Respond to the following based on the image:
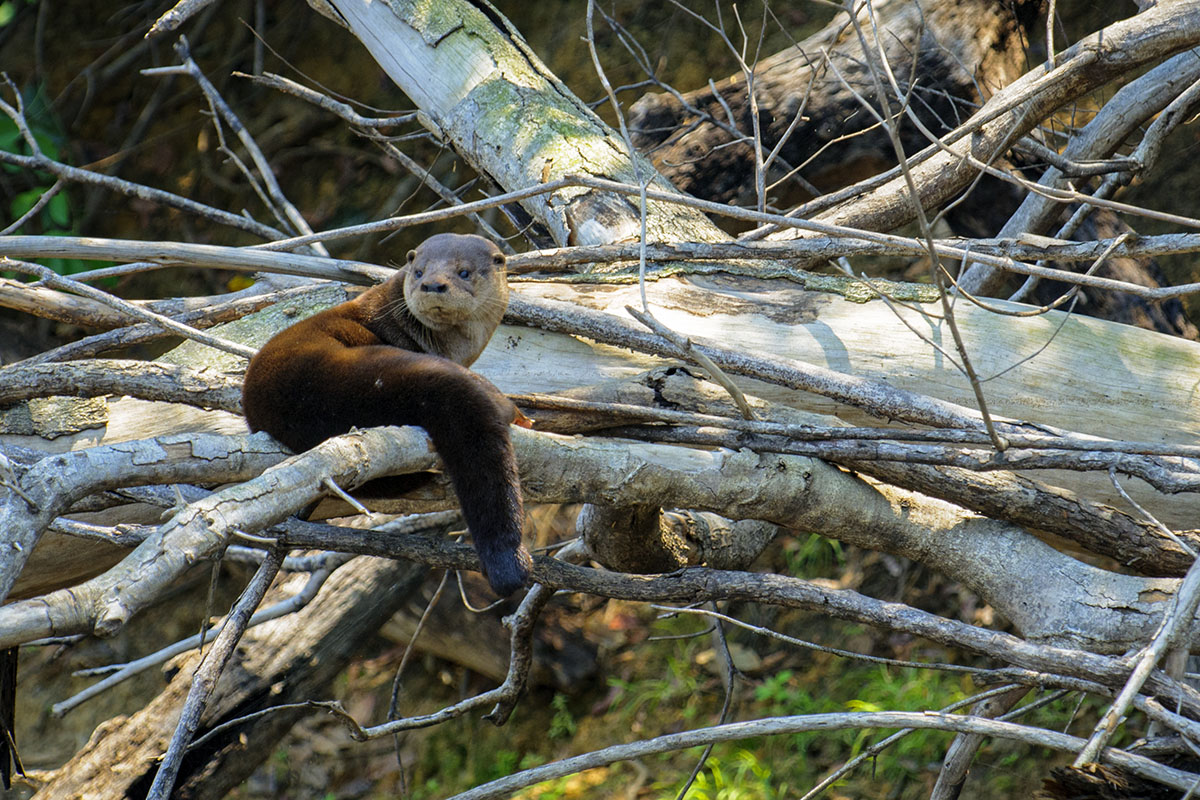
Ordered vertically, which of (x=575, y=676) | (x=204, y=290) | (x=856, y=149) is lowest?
(x=575, y=676)

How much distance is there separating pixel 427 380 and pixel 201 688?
3.11 feet

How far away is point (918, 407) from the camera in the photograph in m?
2.91

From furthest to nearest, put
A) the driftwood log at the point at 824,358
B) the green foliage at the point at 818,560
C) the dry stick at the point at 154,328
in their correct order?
the green foliage at the point at 818,560 → the dry stick at the point at 154,328 → the driftwood log at the point at 824,358

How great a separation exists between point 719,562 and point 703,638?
2.30 m

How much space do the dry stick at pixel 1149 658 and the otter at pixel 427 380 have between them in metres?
1.20

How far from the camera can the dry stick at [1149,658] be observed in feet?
5.89

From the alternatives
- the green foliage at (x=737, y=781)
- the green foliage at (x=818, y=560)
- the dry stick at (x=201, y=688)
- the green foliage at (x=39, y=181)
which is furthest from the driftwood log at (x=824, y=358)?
Result: the green foliage at (x=39, y=181)

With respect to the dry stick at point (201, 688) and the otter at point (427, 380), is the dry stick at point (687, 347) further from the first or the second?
the dry stick at point (201, 688)

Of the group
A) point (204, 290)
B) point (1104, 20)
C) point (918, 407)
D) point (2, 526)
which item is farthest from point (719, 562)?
point (204, 290)

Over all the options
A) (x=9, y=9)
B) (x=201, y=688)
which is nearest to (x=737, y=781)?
(x=201, y=688)

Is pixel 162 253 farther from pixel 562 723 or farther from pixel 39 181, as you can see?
pixel 39 181

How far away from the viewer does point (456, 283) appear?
10.6 ft

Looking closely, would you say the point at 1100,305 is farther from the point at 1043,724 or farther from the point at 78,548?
the point at 78,548

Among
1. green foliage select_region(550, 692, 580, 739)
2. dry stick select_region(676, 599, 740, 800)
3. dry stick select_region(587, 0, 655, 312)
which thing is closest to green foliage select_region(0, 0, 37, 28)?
dry stick select_region(587, 0, 655, 312)
